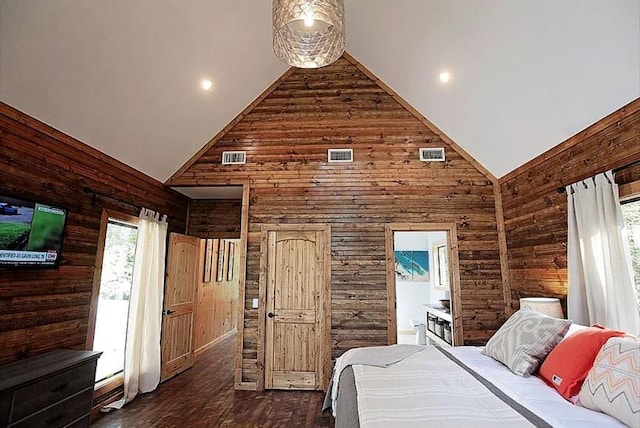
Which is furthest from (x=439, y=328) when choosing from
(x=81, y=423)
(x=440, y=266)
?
(x=81, y=423)

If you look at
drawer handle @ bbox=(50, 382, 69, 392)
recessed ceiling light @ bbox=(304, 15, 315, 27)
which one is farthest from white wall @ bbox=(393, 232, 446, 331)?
drawer handle @ bbox=(50, 382, 69, 392)

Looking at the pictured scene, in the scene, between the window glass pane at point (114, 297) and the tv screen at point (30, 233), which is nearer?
the tv screen at point (30, 233)

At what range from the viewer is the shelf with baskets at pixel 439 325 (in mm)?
5763

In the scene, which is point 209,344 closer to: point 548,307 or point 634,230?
point 548,307

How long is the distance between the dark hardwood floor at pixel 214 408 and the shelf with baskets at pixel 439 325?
269 cm

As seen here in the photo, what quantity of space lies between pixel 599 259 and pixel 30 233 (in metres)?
4.93

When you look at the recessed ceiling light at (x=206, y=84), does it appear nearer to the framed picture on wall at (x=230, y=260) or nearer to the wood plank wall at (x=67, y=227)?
the wood plank wall at (x=67, y=227)

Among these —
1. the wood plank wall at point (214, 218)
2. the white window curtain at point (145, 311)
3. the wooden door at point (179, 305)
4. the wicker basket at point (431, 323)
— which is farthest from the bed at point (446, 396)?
the wicker basket at point (431, 323)

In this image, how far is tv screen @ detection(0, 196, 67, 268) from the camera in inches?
101

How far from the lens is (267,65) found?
456cm

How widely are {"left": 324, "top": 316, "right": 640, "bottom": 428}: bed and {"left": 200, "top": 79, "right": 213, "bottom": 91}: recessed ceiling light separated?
3.52 m

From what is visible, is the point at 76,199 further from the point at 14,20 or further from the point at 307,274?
the point at 307,274

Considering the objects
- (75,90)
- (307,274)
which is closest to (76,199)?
(75,90)

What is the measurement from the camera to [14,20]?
237cm
